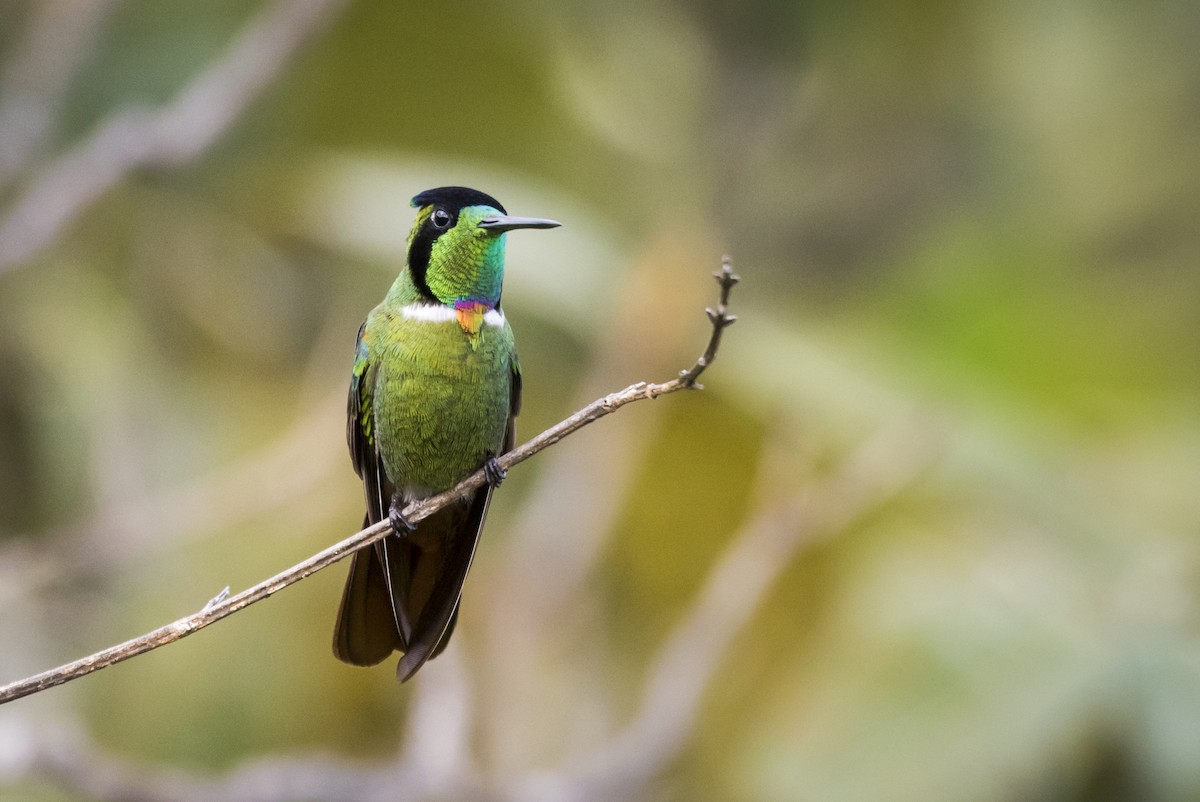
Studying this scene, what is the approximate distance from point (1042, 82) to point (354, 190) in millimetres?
7361

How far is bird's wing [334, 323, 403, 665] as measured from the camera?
88.7 inches

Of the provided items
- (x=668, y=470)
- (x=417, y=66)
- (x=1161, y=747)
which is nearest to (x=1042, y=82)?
(x=417, y=66)

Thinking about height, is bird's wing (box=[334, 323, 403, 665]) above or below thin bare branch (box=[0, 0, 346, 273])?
below

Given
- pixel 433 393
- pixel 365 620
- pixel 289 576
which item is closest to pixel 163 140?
pixel 433 393

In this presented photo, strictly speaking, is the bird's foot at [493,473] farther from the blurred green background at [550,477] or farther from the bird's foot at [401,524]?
the blurred green background at [550,477]

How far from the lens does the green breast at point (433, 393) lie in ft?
9.04

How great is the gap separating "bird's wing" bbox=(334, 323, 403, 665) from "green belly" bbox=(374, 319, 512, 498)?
0.04m

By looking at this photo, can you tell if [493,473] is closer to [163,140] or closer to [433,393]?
[433,393]

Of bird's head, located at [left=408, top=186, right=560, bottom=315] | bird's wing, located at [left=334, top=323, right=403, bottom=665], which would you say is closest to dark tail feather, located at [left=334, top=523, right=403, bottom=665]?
bird's wing, located at [left=334, top=323, right=403, bottom=665]

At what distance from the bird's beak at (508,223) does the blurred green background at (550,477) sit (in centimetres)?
221

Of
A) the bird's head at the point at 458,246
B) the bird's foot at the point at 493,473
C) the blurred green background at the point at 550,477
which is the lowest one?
the bird's foot at the point at 493,473

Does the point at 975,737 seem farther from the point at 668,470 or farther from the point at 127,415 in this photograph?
the point at 127,415

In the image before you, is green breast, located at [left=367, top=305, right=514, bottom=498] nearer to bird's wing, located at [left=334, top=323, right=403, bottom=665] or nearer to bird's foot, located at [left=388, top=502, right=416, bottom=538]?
bird's wing, located at [left=334, top=323, right=403, bottom=665]

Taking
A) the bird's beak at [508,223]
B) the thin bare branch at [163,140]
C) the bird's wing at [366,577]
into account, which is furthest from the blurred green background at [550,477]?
the bird's beak at [508,223]
